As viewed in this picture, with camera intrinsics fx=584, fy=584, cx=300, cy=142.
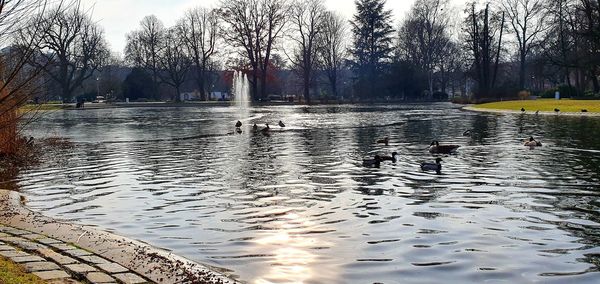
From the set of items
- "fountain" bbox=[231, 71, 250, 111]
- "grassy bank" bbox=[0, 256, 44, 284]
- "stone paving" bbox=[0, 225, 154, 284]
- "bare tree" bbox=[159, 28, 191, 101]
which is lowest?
"stone paving" bbox=[0, 225, 154, 284]

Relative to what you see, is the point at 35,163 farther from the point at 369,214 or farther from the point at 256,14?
the point at 256,14

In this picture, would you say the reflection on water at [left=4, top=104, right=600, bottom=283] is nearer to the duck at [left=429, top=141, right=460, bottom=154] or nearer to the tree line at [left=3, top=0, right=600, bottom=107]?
the duck at [left=429, top=141, right=460, bottom=154]

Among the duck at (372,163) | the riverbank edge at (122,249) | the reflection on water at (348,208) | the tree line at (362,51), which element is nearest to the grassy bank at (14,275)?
the riverbank edge at (122,249)

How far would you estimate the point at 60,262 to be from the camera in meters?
6.34

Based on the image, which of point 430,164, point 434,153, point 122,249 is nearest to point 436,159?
point 430,164

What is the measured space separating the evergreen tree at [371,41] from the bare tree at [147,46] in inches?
1292

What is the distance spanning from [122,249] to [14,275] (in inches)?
76.9

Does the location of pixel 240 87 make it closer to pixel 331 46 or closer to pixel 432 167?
pixel 331 46

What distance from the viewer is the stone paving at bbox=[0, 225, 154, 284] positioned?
584cm

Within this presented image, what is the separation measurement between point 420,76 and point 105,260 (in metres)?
79.9

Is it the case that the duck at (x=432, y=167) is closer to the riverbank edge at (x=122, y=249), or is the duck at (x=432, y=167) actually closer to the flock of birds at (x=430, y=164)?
the flock of birds at (x=430, y=164)

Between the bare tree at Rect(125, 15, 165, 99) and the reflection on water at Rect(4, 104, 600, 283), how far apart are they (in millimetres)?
78119

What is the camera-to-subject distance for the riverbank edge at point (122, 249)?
6.36 meters

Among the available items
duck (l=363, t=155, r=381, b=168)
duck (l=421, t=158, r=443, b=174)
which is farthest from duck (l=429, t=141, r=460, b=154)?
duck (l=421, t=158, r=443, b=174)
